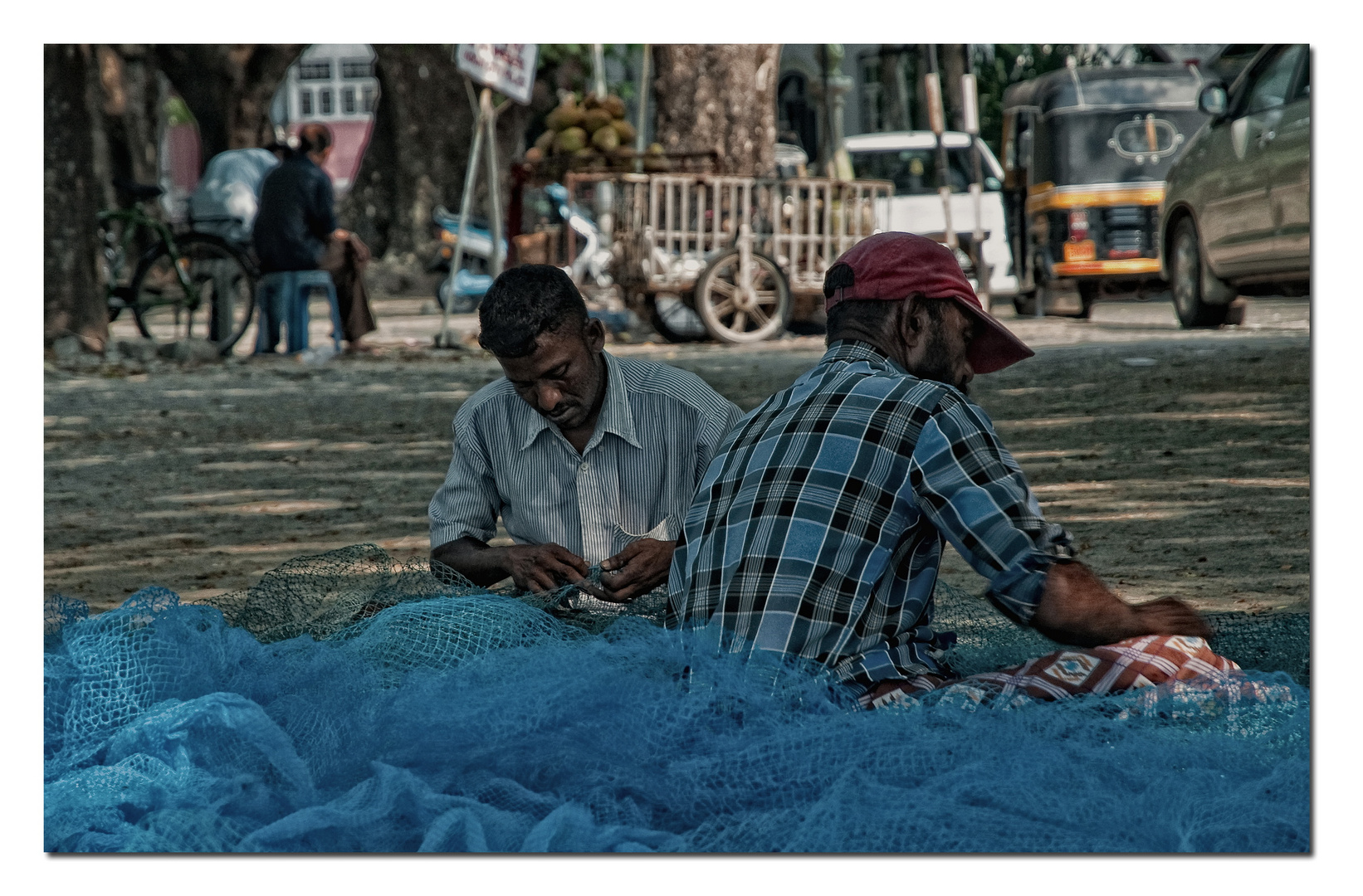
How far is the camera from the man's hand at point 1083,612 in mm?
2342

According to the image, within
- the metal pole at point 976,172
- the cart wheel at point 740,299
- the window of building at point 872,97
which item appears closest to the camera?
the window of building at point 872,97

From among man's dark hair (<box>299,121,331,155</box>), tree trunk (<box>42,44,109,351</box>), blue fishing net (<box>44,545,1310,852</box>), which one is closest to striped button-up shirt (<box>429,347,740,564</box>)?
blue fishing net (<box>44,545,1310,852</box>)

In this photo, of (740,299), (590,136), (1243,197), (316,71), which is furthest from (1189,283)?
(316,71)

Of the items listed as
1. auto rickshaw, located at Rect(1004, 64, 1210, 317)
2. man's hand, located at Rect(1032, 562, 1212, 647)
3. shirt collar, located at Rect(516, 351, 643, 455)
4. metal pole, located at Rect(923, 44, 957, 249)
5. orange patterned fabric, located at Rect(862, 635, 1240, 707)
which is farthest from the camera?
auto rickshaw, located at Rect(1004, 64, 1210, 317)

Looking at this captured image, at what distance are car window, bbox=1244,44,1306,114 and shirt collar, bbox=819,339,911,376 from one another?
1842 millimetres

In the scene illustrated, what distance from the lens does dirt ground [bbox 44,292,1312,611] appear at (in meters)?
5.68

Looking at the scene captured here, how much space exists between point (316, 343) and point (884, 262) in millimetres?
8399

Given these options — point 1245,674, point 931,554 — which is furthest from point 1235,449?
point 931,554

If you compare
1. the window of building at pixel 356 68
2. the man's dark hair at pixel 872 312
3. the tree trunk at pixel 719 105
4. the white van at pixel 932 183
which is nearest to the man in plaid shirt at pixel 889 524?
the man's dark hair at pixel 872 312

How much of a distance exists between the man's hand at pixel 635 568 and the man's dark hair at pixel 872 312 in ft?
2.28

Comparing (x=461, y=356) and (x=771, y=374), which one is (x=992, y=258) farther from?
(x=461, y=356)

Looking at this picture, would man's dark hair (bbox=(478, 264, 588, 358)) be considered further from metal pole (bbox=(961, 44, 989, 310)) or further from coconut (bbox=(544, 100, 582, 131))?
coconut (bbox=(544, 100, 582, 131))

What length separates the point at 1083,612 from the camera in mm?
2350

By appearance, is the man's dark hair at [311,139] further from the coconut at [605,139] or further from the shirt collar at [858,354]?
the shirt collar at [858,354]
